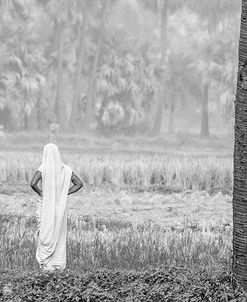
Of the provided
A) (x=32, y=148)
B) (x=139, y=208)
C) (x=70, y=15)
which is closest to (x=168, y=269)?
(x=139, y=208)

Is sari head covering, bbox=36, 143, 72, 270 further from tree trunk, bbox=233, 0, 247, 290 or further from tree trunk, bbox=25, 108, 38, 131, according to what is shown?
tree trunk, bbox=25, 108, 38, 131

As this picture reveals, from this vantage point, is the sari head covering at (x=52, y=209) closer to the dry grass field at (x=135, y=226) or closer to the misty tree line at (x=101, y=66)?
the dry grass field at (x=135, y=226)

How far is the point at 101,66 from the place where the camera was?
160ft

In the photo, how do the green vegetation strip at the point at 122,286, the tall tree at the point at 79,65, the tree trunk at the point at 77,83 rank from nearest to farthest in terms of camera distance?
the green vegetation strip at the point at 122,286 < the tree trunk at the point at 77,83 < the tall tree at the point at 79,65

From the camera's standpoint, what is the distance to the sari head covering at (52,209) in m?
7.60

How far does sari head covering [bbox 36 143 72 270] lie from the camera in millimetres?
7602

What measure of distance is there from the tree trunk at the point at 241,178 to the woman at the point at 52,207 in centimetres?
178

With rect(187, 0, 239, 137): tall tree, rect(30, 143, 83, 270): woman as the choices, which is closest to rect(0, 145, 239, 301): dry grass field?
rect(30, 143, 83, 270): woman

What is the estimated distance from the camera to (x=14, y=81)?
4462cm

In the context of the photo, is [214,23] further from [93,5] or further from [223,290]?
[223,290]

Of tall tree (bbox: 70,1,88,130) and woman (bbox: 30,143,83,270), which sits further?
tall tree (bbox: 70,1,88,130)

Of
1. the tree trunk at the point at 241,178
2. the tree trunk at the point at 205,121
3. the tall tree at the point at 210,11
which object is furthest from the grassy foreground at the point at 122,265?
the tall tree at the point at 210,11

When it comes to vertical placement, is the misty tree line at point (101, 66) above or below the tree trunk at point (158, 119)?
above

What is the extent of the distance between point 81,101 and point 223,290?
1711 inches
